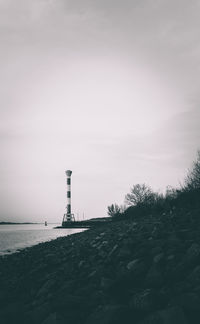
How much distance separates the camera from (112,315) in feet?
10.5

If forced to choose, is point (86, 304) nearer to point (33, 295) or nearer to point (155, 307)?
point (155, 307)

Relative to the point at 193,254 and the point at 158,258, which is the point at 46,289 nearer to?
the point at 158,258

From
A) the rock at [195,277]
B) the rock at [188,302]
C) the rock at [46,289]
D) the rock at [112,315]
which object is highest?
the rock at [195,277]

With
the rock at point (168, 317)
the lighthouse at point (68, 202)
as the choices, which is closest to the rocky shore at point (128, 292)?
the rock at point (168, 317)

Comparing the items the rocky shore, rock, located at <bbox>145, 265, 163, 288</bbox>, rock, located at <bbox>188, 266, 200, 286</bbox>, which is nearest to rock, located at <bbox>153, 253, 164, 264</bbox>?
the rocky shore

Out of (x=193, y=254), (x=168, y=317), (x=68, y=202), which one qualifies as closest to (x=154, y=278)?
(x=193, y=254)

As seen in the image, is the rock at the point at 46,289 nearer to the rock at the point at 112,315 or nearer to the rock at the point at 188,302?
the rock at the point at 112,315

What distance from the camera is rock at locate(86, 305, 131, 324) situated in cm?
316

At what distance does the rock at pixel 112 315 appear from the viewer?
3.16 meters

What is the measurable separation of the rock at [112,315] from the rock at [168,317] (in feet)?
1.13

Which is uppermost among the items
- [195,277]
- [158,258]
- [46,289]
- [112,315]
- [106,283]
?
[158,258]

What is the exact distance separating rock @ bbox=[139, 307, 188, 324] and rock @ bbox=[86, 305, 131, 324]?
13.6 inches

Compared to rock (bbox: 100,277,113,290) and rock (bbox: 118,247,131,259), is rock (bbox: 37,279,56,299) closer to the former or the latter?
rock (bbox: 118,247,131,259)

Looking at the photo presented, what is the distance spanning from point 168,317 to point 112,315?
2.28 ft
